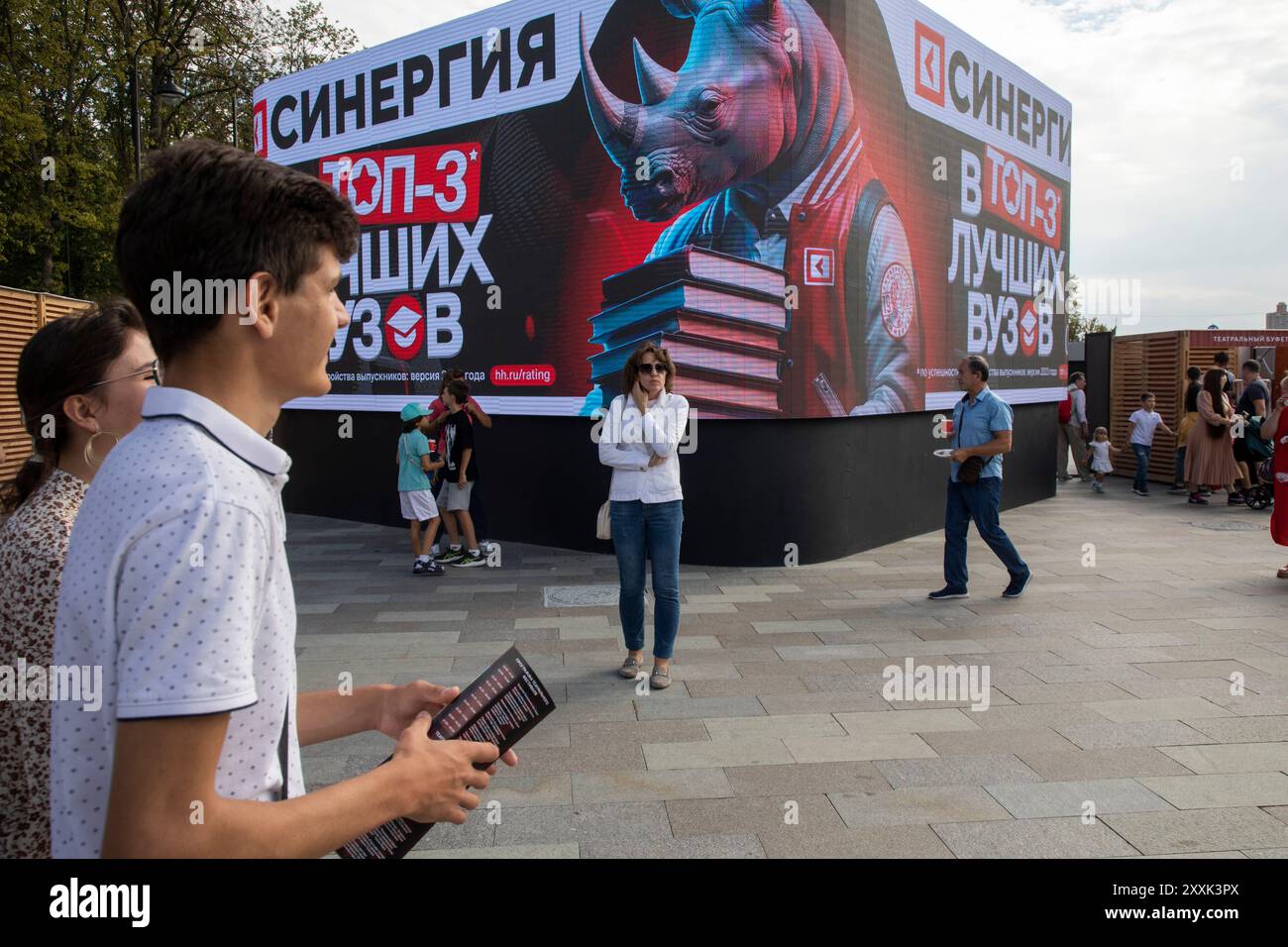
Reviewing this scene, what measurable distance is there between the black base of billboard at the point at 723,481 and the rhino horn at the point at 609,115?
3.02 m

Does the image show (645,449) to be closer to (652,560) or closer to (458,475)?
(652,560)

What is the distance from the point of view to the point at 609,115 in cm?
→ 1079

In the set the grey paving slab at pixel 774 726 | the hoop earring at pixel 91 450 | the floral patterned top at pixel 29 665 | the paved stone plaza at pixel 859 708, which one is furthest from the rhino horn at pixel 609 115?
the floral patterned top at pixel 29 665

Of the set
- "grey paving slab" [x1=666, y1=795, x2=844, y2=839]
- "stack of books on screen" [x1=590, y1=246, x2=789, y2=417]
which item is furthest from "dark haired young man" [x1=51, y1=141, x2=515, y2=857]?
"stack of books on screen" [x1=590, y1=246, x2=789, y2=417]

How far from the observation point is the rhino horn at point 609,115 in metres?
10.6

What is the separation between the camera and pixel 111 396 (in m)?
2.28

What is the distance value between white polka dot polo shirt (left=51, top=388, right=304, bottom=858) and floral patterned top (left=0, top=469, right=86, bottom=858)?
751 millimetres

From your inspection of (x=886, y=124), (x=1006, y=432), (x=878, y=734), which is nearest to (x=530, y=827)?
(x=878, y=734)

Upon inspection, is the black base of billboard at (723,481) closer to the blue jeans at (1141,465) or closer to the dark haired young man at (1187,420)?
the dark haired young man at (1187,420)

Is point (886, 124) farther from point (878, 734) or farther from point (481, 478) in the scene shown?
point (878, 734)

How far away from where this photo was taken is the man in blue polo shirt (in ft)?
28.1
